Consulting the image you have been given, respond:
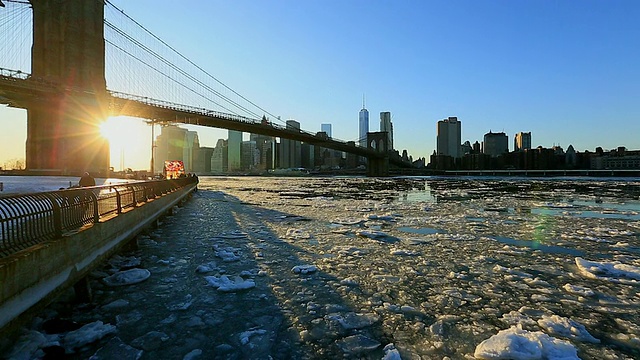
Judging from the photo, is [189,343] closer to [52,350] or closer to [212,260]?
[52,350]

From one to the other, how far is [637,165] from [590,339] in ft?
641

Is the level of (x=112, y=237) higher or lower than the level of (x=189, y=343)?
higher

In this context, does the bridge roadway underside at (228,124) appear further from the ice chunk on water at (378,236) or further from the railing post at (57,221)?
the railing post at (57,221)

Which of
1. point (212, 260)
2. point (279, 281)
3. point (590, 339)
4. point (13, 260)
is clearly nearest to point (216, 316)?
point (279, 281)

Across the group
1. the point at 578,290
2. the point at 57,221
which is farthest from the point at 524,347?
the point at 57,221

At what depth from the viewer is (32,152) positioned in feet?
172

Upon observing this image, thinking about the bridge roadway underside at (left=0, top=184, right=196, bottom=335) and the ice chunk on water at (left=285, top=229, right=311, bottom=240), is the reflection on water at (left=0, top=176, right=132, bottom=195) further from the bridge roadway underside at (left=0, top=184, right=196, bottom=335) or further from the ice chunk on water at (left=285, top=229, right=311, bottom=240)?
the ice chunk on water at (left=285, top=229, right=311, bottom=240)

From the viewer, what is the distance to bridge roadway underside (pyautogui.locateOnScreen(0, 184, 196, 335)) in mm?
3744

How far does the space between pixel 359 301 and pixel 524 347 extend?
226 cm

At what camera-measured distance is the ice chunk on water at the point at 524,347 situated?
3770mm

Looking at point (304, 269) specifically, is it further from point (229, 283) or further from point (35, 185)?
point (35, 185)

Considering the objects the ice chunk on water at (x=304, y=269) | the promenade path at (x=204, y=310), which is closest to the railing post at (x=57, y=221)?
the promenade path at (x=204, y=310)

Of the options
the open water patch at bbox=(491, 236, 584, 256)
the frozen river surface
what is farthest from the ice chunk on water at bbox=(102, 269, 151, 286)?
the open water patch at bbox=(491, 236, 584, 256)

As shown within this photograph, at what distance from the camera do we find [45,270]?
4543 millimetres
